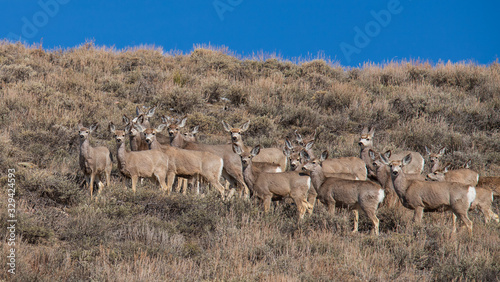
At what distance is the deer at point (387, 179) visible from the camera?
36.3 feet

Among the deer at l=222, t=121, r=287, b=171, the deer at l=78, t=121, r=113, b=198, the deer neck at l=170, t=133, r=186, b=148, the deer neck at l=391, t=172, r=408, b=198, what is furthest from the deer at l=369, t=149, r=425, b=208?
the deer at l=78, t=121, r=113, b=198

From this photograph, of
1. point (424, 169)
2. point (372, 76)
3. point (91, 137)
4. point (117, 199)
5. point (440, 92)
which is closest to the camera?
point (117, 199)

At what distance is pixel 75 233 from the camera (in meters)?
8.13

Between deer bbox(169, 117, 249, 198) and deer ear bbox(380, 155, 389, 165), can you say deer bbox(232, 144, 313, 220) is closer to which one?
deer bbox(169, 117, 249, 198)

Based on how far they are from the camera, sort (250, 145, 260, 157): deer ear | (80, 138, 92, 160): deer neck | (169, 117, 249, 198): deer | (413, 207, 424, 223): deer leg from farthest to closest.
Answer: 1. (169, 117, 249, 198): deer
2. (80, 138, 92, 160): deer neck
3. (250, 145, 260, 157): deer ear
4. (413, 207, 424, 223): deer leg

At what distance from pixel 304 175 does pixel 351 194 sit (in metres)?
1.18

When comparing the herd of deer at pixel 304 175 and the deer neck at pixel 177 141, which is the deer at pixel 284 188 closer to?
the herd of deer at pixel 304 175

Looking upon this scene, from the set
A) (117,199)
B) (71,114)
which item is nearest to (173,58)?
(71,114)

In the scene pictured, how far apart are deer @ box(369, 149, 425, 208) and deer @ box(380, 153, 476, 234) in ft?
2.55

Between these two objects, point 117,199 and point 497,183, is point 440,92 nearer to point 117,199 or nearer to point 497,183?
point 497,183

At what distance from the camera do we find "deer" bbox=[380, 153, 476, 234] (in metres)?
9.62

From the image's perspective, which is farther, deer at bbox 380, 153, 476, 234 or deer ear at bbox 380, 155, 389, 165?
deer ear at bbox 380, 155, 389, 165

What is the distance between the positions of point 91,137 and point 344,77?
1199 centimetres

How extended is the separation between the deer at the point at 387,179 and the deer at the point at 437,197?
2.55 ft
